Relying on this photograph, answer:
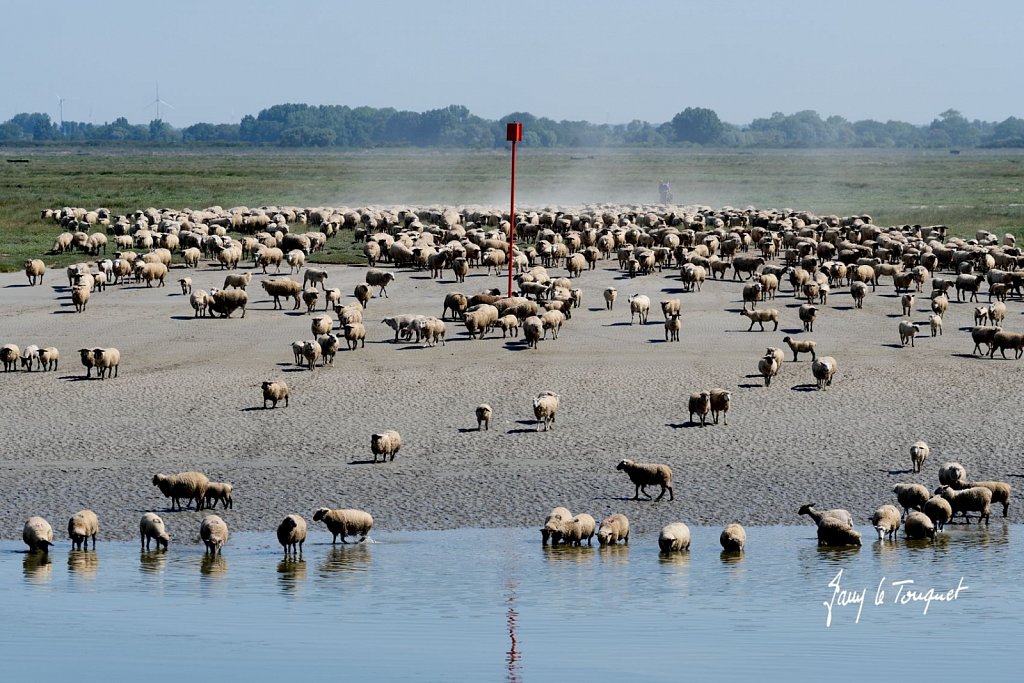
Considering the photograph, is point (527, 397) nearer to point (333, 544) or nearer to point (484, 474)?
point (484, 474)

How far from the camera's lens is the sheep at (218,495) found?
19.7 metres

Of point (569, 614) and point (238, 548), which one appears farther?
point (238, 548)

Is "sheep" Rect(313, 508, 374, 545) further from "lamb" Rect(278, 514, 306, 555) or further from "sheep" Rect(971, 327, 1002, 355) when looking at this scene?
"sheep" Rect(971, 327, 1002, 355)

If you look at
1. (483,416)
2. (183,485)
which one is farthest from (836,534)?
(183,485)

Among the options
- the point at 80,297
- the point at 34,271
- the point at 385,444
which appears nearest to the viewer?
the point at 385,444

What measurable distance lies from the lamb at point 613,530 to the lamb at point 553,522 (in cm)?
47

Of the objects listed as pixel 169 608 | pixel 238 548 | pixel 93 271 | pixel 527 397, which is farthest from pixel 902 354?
pixel 93 271

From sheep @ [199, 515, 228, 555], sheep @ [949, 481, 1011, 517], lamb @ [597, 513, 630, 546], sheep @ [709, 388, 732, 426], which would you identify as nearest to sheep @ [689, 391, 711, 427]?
sheep @ [709, 388, 732, 426]

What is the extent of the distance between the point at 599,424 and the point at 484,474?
4091 mm

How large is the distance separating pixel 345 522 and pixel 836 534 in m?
6.18

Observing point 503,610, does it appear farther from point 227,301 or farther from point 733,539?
point 227,301

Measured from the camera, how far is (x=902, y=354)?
32469 mm

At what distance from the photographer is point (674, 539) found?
58.0 feet

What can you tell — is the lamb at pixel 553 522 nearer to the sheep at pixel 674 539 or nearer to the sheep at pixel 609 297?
the sheep at pixel 674 539
